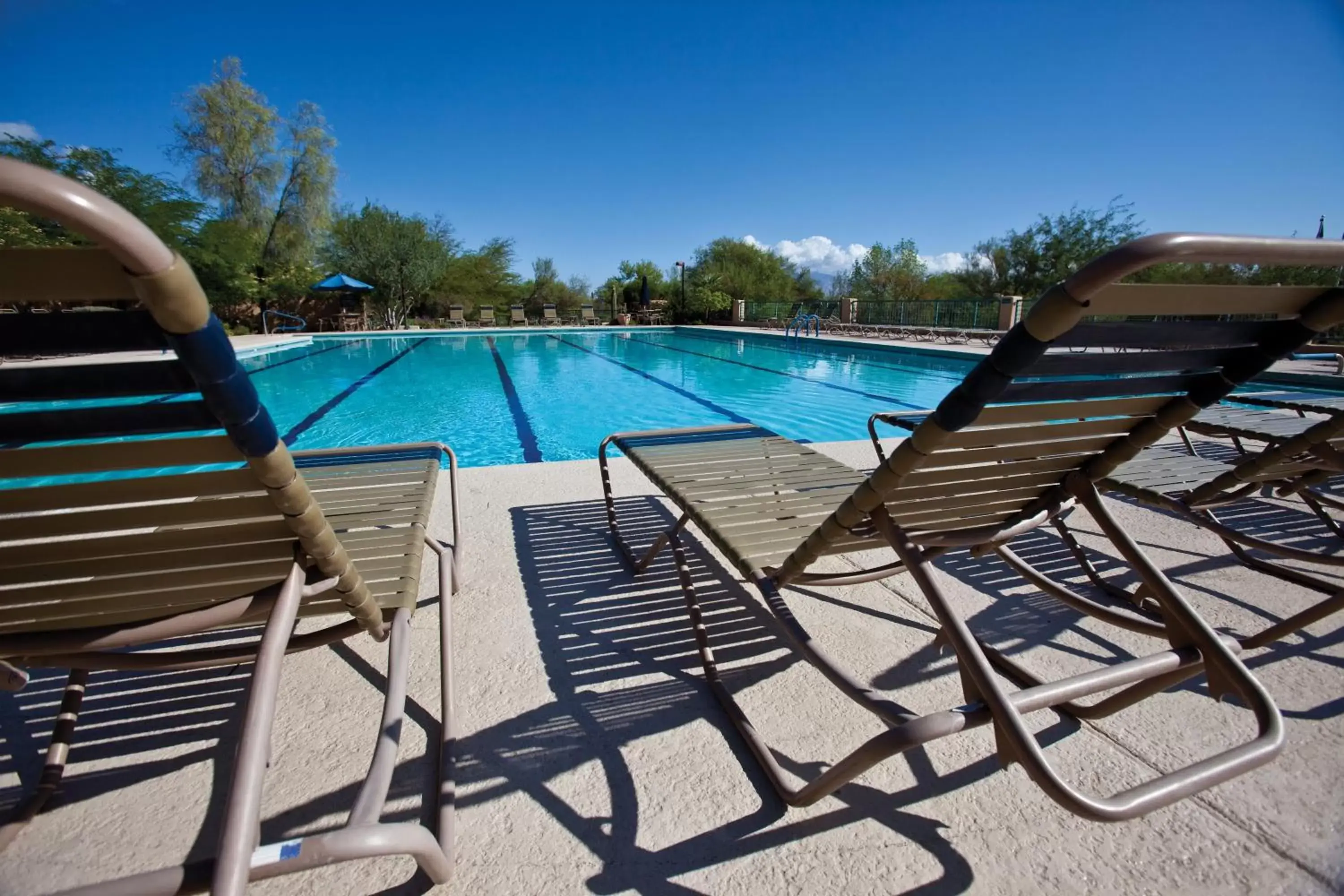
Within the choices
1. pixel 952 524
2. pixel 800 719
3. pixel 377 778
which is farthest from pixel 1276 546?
pixel 377 778

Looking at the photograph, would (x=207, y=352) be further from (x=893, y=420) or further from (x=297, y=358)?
(x=297, y=358)

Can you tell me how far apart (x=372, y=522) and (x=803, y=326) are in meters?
20.4

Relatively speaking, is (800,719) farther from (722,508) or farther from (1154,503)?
(1154,503)

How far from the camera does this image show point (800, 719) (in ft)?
5.37

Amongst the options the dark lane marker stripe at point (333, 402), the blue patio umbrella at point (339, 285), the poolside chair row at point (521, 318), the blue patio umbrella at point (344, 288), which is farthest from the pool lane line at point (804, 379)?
the blue patio umbrella at point (344, 288)

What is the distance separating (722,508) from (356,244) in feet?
88.3

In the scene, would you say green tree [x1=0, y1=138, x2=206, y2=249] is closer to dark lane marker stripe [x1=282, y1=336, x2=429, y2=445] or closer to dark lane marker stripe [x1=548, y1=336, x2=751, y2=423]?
dark lane marker stripe [x1=282, y1=336, x2=429, y2=445]

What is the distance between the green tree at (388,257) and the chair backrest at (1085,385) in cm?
2569

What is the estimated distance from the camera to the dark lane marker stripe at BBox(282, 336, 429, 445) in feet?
22.2

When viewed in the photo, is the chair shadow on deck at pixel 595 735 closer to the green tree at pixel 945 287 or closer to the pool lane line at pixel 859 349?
the pool lane line at pixel 859 349

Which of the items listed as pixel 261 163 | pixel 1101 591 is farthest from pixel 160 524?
pixel 261 163

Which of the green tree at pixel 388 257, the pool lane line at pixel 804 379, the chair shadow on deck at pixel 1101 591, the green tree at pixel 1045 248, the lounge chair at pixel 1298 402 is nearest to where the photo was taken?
the chair shadow on deck at pixel 1101 591

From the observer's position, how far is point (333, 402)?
8.72 m

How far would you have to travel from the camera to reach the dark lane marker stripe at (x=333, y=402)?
677 cm
